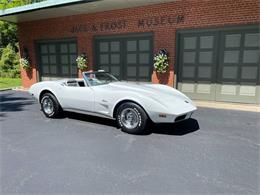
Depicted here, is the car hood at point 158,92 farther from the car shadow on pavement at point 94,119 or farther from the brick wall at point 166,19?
the brick wall at point 166,19

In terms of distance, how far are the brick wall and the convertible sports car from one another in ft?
13.1

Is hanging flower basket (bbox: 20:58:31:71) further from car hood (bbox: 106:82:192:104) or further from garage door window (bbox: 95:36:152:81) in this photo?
car hood (bbox: 106:82:192:104)

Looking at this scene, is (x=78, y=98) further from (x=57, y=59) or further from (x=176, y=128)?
(x=57, y=59)

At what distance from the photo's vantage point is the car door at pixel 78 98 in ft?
18.0

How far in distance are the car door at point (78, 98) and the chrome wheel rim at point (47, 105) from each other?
54 centimetres

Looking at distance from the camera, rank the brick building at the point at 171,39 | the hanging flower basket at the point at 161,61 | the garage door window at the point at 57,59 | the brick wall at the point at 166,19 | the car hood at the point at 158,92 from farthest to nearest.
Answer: the garage door window at the point at 57,59
the hanging flower basket at the point at 161,61
the brick building at the point at 171,39
the brick wall at the point at 166,19
the car hood at the point at 158,92

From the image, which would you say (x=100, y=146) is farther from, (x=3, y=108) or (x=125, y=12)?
(x=125, y=12)

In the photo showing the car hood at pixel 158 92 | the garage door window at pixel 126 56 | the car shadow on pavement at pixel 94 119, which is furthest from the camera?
the garage door window at pixel 126 56

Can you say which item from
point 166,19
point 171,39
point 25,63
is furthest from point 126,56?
point 25,63

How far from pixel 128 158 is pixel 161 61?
598 centimetres

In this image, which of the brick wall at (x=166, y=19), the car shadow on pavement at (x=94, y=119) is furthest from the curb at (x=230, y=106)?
the car shadow on pavement at (x=94, y=119)

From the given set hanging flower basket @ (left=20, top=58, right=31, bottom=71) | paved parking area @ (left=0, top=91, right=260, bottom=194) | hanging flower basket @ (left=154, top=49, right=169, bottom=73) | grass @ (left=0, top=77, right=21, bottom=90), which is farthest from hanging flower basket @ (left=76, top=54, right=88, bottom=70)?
grass @ (left=0, top=77, right=21, bottom=90)

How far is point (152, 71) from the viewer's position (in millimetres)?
9641

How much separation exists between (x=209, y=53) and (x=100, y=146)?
609 centimetres
